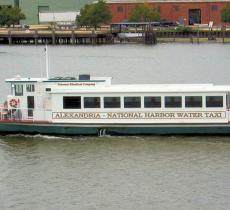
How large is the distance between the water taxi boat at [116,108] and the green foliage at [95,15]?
111 metres

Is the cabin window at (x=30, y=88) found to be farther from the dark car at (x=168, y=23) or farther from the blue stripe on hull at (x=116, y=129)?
the dark car at (x=168, y=23)

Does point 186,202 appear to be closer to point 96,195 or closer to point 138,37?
point 96,195

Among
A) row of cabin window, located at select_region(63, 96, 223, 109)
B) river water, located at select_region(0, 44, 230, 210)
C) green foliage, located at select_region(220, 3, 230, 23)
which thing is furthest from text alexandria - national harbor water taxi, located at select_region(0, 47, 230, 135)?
green foliage, located at select_region(220, 3, 230, 23)

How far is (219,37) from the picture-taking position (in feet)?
471

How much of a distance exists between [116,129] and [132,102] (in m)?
1.49

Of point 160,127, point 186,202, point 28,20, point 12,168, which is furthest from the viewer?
point 28,20

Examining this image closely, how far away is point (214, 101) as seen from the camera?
130 ft

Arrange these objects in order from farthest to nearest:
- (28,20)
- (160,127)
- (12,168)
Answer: (28,20)
(160,127)
(12,168)

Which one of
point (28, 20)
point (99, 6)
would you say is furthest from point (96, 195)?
point (28, 20)

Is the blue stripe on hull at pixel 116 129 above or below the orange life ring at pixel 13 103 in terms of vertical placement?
below

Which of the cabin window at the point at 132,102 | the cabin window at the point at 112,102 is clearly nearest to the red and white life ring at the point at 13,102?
the cabin window at the point at 112,102

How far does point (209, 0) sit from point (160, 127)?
407ft

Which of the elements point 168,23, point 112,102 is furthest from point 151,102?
point 168,23

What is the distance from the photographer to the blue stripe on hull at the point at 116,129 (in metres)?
39.5
